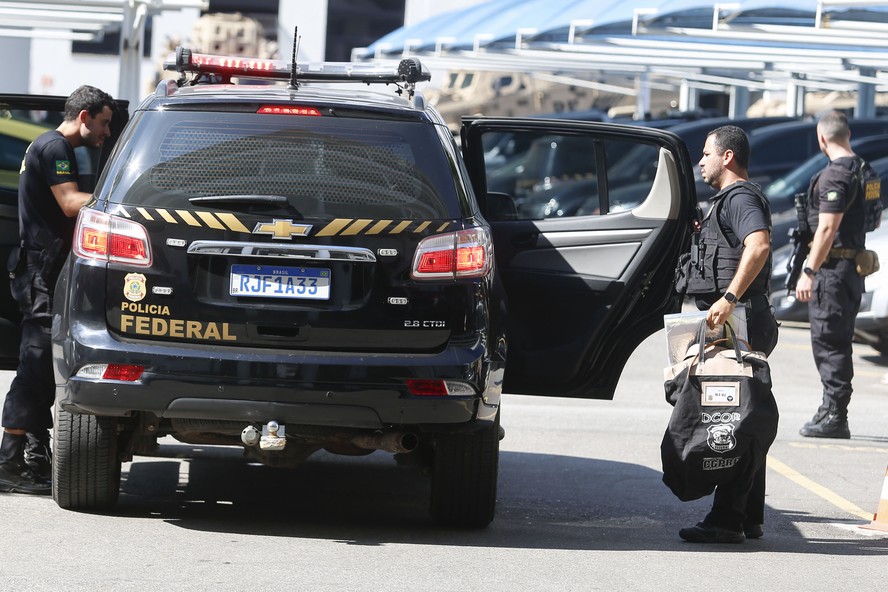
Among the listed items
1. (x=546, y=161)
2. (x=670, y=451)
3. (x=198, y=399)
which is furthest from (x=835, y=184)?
(x=546, y=161)

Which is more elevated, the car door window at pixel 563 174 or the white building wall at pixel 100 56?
the white building wall at pixel 100 56

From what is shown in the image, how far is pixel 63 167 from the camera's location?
249 inches

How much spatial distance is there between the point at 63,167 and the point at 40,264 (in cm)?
43

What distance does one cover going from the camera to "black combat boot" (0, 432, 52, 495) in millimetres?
6418

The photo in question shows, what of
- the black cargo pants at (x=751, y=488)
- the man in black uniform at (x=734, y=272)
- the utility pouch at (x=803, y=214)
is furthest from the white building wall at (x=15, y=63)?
the black cargo pants at (x=751, y=488)

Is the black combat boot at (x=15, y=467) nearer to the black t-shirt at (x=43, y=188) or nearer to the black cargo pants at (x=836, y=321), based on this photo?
the black t-shirt at (x=43, y=188)

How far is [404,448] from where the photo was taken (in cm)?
573

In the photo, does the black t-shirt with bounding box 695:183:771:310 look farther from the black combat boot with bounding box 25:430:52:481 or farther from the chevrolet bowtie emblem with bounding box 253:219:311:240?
the black combat boot with bounding box 25:430:52:481

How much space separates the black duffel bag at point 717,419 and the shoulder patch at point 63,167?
2744 mm

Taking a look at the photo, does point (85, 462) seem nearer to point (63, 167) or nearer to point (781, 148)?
point (63, 167)

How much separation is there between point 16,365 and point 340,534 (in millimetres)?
1931

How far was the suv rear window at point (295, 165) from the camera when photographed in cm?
541

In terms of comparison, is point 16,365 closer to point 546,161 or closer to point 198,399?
point 198,399

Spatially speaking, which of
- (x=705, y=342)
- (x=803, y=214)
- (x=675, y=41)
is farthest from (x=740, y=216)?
(x=675, y=41)
